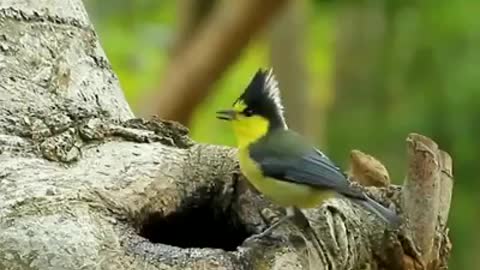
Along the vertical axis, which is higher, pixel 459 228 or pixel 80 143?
pixel 80 143

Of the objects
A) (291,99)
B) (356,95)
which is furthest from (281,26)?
(356,95)

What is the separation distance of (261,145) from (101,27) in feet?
10.6

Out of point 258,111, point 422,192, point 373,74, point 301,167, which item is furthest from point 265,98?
point 373,74

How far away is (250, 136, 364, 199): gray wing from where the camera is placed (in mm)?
1529

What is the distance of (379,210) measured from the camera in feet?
5.06

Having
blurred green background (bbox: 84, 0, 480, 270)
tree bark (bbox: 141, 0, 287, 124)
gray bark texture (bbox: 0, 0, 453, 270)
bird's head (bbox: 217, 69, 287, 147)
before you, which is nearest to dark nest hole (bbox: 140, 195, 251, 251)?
gray bark texture (bbox: 0, 0, 453, 270)

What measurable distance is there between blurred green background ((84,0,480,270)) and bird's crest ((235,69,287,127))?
1.64 m

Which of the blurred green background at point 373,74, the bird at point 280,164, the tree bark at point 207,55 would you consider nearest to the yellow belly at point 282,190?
the bird at point 280,164

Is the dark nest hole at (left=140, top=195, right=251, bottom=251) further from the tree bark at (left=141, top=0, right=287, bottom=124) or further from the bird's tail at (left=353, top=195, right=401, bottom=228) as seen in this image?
the tree bark at (left=141, top=0, right=287, bottom=124)

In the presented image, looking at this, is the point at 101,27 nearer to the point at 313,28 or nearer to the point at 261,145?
the point at 313,28

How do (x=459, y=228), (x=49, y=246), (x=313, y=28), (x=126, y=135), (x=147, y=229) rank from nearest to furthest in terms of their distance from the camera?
(x=49, y=246), (x=147, y=229), (x=126, y=135), (x=459, y=228), (x=313, y=28)

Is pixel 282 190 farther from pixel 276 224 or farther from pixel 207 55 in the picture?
pixel 207 55

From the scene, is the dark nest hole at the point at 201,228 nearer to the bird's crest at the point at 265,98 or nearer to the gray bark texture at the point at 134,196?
the gray bark texture at the point at 134,196

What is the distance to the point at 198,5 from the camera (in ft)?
11.5
